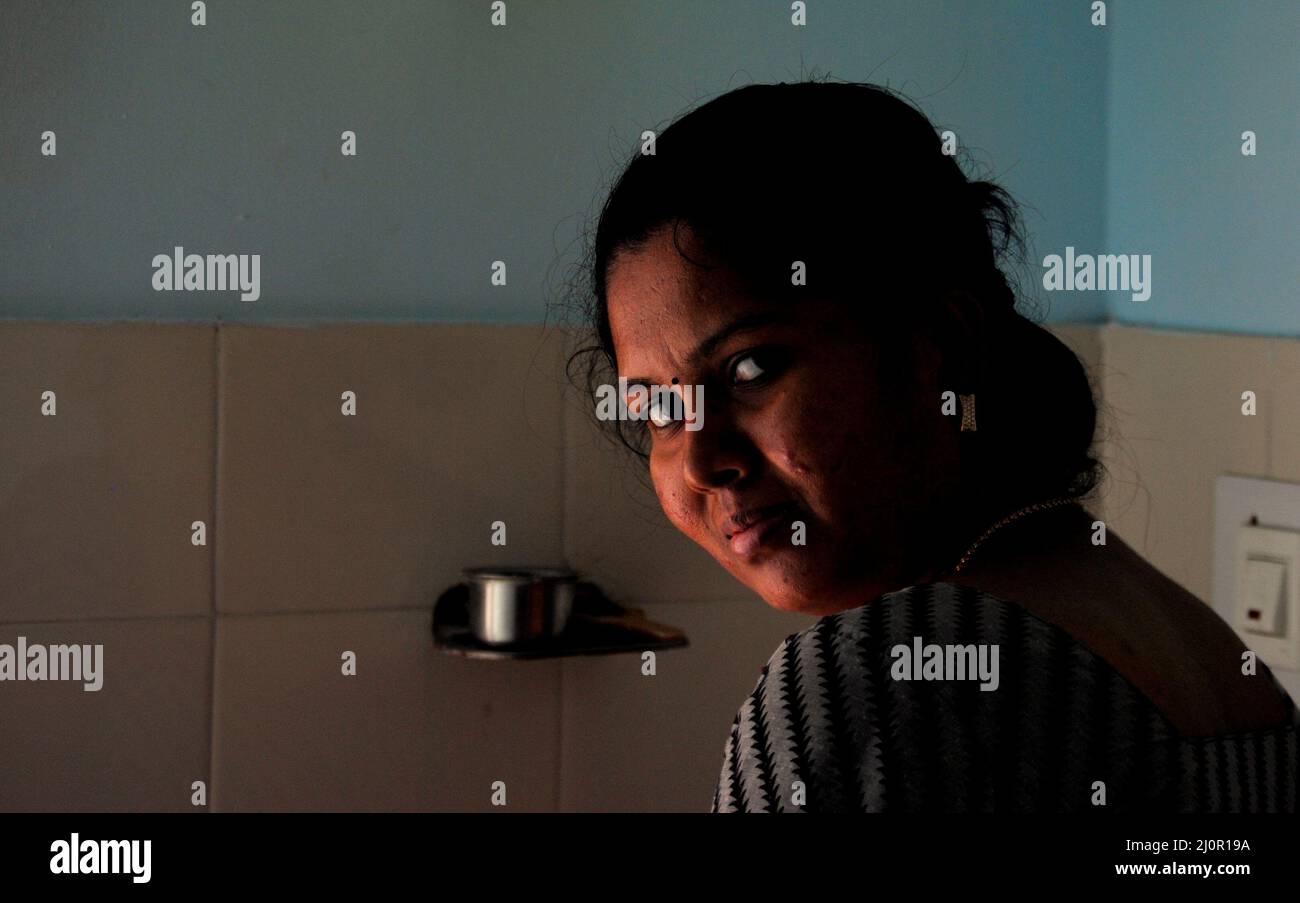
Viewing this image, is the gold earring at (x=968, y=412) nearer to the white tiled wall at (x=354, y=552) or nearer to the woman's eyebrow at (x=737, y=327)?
the woman's eyebrow at (x=737, y=327)

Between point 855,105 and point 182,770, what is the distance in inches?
21.0

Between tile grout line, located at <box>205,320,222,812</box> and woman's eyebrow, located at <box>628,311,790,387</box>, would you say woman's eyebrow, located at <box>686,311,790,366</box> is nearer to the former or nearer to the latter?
woman's eyebrow, located at <box>628,311,790,387</box>

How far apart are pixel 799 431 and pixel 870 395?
1.1 inches

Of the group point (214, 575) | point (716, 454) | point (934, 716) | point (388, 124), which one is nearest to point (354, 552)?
point (214, 575)

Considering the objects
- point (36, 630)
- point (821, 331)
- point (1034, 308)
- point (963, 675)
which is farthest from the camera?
point (1034, 308)

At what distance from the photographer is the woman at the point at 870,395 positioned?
42 cm

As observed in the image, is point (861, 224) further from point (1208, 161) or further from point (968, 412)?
point (1208, 161)

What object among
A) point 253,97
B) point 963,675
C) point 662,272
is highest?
point 253,97

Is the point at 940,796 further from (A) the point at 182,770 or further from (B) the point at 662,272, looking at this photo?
(A) the point at 182,770

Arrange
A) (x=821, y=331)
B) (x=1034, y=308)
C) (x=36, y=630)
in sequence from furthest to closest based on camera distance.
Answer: (x=1034, y=308)
(x=36, y=630)
(x=821, y=331)

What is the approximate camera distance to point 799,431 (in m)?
0.47

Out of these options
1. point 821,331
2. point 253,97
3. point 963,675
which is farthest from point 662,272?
point 253,97

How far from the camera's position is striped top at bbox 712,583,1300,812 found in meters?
0.35
